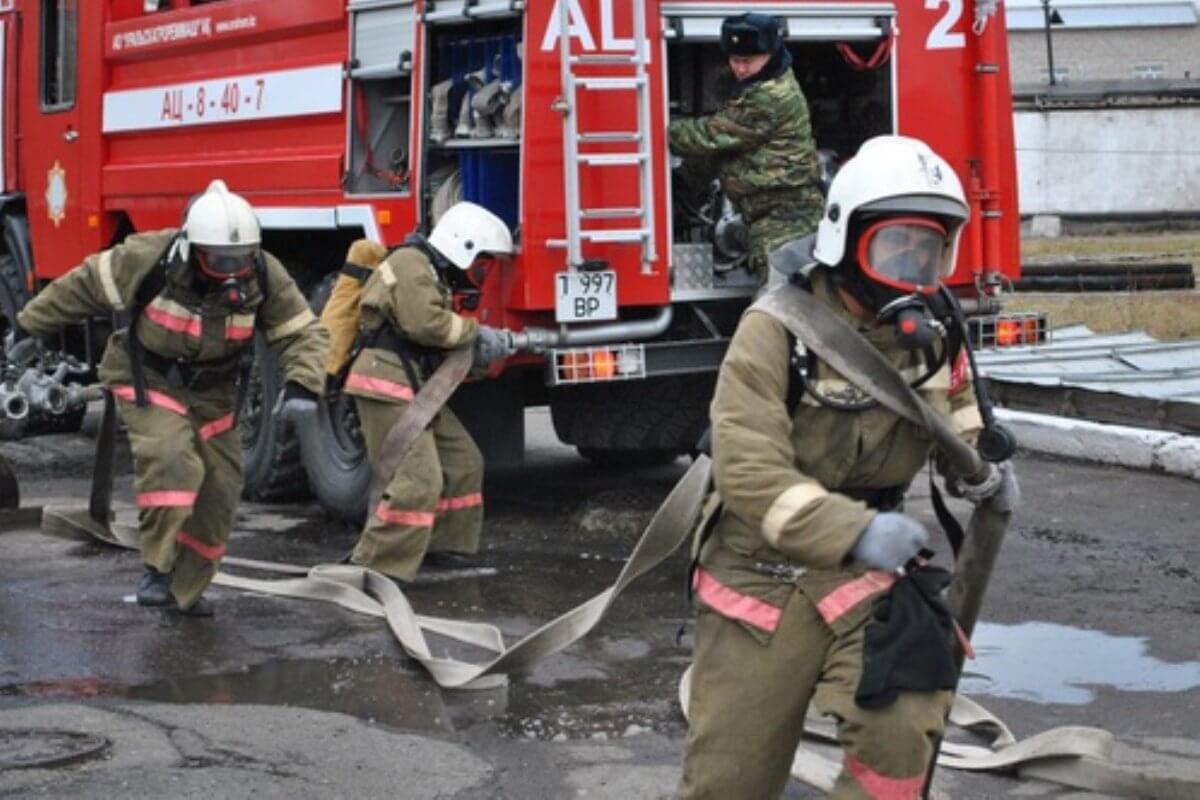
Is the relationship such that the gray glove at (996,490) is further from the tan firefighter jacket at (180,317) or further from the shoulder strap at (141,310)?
the shoulder strap at (141,310)

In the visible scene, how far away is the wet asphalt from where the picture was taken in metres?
5.81

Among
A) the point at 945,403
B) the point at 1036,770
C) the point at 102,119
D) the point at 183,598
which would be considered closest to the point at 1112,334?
the point at 102,119

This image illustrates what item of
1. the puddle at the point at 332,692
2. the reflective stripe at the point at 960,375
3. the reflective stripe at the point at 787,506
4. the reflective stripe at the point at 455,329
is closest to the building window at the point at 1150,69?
the reflective stripe at the point at 455,329

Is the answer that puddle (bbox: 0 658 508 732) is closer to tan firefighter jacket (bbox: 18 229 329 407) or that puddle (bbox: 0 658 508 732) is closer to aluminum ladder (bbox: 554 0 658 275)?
tan firefighter jacket (bbox: 18 229 329 407)

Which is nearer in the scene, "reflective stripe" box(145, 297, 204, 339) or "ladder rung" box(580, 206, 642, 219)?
"reflective stripe" box(145, 297, 204, 339)

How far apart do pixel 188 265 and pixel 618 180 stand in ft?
5.96

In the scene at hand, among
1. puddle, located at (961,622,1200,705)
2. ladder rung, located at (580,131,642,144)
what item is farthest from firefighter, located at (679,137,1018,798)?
ladder rung, located at (580,131,642,144)

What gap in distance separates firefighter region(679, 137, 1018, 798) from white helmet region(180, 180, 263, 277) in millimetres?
3568

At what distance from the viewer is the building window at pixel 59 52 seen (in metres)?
12.1

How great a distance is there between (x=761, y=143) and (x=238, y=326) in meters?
2.27

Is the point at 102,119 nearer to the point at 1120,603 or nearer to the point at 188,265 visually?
the point at 188,265

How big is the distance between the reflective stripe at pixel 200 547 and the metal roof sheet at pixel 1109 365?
5422 mm

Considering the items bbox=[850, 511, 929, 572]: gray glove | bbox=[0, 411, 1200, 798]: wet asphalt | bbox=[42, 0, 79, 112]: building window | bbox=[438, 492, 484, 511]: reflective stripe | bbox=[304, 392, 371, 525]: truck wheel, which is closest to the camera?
bbox=[850, 511, 929, 572]: gray glove

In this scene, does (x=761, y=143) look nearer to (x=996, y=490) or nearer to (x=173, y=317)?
(x=173, y=317)
